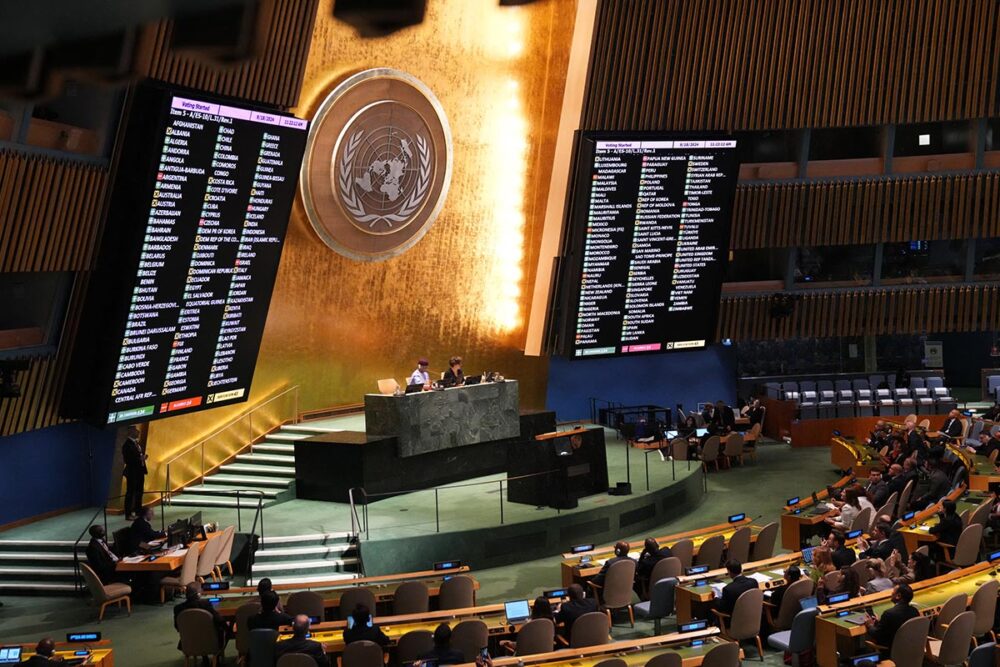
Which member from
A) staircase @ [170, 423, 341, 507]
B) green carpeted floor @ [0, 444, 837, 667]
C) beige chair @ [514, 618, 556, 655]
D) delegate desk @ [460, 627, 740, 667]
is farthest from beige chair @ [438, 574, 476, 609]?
staircase @ [170, 423, 341, 507]

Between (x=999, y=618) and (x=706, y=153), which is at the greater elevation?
(x=706, y=153)

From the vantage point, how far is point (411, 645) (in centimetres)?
941

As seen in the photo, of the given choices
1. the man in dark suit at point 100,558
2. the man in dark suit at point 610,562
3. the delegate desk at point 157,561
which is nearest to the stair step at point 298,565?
the delegate desk at point 157,561

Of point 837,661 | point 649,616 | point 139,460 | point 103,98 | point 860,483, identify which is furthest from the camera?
point 860,483

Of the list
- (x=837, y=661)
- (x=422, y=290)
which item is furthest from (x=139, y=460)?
(x=837, y=661)

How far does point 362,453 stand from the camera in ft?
51.4

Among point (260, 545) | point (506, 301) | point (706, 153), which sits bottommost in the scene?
point (260, 545)

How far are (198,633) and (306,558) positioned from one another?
3.31 m

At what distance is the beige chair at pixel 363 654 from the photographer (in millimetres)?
8945

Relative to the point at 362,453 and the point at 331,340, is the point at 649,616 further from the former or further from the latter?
the point at 331,340

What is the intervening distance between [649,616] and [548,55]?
1181cm

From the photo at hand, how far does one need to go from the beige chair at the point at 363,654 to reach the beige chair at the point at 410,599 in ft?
6.46

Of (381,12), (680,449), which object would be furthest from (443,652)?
(680,449)

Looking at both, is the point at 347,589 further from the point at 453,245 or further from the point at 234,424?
the point at 453,245
